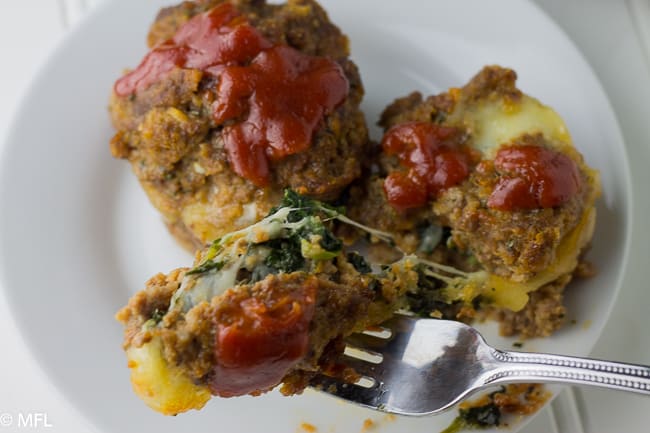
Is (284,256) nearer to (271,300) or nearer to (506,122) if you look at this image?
(271,300)

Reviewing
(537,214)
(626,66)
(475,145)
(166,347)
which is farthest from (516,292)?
(626,66)

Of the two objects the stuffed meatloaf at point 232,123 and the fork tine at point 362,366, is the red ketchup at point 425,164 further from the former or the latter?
the fork tine at point 362,366

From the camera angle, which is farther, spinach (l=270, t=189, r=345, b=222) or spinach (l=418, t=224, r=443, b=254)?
spinach (l=418, t=224, r=443, b=254)

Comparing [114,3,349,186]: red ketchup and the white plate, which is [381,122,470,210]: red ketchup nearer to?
[114,3,349,186]: red ketchup

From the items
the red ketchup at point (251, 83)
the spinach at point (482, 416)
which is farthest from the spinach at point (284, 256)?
the spinach at point (482, 416)

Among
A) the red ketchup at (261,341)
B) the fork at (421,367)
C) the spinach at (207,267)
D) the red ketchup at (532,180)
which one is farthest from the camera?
the red ketchup at (532,180)

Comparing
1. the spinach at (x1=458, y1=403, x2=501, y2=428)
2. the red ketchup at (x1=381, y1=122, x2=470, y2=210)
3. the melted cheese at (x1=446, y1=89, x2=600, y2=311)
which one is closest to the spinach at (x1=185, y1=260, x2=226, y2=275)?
the red ketchup at (x1=381, y1=122, x2=470, y2=210)

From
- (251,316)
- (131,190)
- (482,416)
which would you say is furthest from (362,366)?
(131,190)
